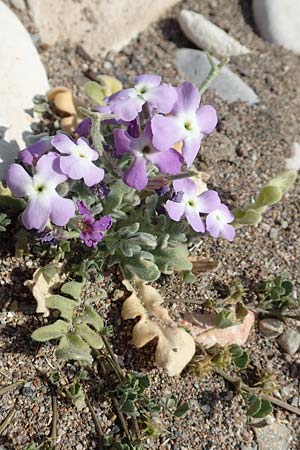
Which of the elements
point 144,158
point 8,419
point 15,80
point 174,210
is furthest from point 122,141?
point 8,419

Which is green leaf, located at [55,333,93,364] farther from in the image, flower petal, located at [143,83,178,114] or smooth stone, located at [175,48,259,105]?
smooth stone, located at [175,48,259,105]

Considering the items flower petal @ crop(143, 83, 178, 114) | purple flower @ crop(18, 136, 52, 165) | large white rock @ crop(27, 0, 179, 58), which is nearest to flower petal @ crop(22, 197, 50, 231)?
purple flower @ crop(18, 136, 52, 165)

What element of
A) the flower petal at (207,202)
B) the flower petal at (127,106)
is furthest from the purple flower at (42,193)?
the flower petal at (207,202)

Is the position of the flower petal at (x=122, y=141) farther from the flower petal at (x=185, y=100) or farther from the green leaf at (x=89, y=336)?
the green leaf at (x=89, y=336)

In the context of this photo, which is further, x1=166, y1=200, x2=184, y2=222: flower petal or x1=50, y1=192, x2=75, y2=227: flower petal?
x1=166, y1=200, x2=184, y2=222: flower petal

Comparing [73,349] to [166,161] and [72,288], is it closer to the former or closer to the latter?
[72,288]

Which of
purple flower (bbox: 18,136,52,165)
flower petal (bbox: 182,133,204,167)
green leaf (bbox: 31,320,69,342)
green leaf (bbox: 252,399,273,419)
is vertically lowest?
green leaf (bbox: 252,399,273,419)

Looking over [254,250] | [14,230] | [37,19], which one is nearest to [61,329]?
[14,230]
